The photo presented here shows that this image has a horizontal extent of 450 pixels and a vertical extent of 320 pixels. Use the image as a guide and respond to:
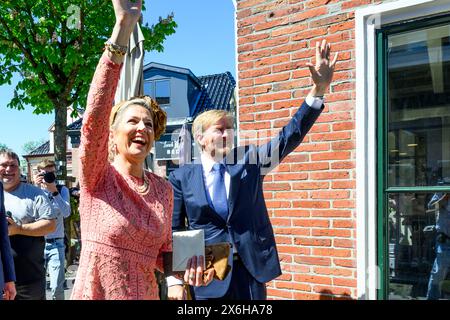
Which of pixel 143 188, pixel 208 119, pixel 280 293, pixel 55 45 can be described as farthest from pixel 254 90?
pixel 55 45

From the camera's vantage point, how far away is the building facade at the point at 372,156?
10.6ft

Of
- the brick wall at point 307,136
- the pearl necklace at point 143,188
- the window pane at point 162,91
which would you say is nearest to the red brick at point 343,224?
the brick wall at point 307,136

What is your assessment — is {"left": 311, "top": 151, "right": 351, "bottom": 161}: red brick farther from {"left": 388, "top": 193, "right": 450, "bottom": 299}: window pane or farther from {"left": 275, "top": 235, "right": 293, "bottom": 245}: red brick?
{"left": 275, "top": 235, "right": 293, "bottom": 245}: red brick

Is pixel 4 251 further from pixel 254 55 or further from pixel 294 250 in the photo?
pixel 254 55

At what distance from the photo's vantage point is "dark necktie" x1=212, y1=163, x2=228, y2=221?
2.55 metres

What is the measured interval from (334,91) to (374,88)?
0.95ft

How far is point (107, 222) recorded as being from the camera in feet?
5.76

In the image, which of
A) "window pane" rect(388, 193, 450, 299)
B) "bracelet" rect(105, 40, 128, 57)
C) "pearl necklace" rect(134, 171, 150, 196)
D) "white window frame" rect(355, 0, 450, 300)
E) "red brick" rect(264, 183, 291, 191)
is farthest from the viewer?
"red brick" rect(264, 183, 291, 191)

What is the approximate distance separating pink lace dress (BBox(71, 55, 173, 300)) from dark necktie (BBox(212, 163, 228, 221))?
72 cm

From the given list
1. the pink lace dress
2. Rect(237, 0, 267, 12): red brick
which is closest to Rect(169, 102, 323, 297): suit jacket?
the pink lace dress

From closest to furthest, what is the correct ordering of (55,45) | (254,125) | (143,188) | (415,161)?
(143,188), (415,161), (254,125), (55,45)

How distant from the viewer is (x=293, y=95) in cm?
364

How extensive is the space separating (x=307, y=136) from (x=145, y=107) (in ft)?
6.25
